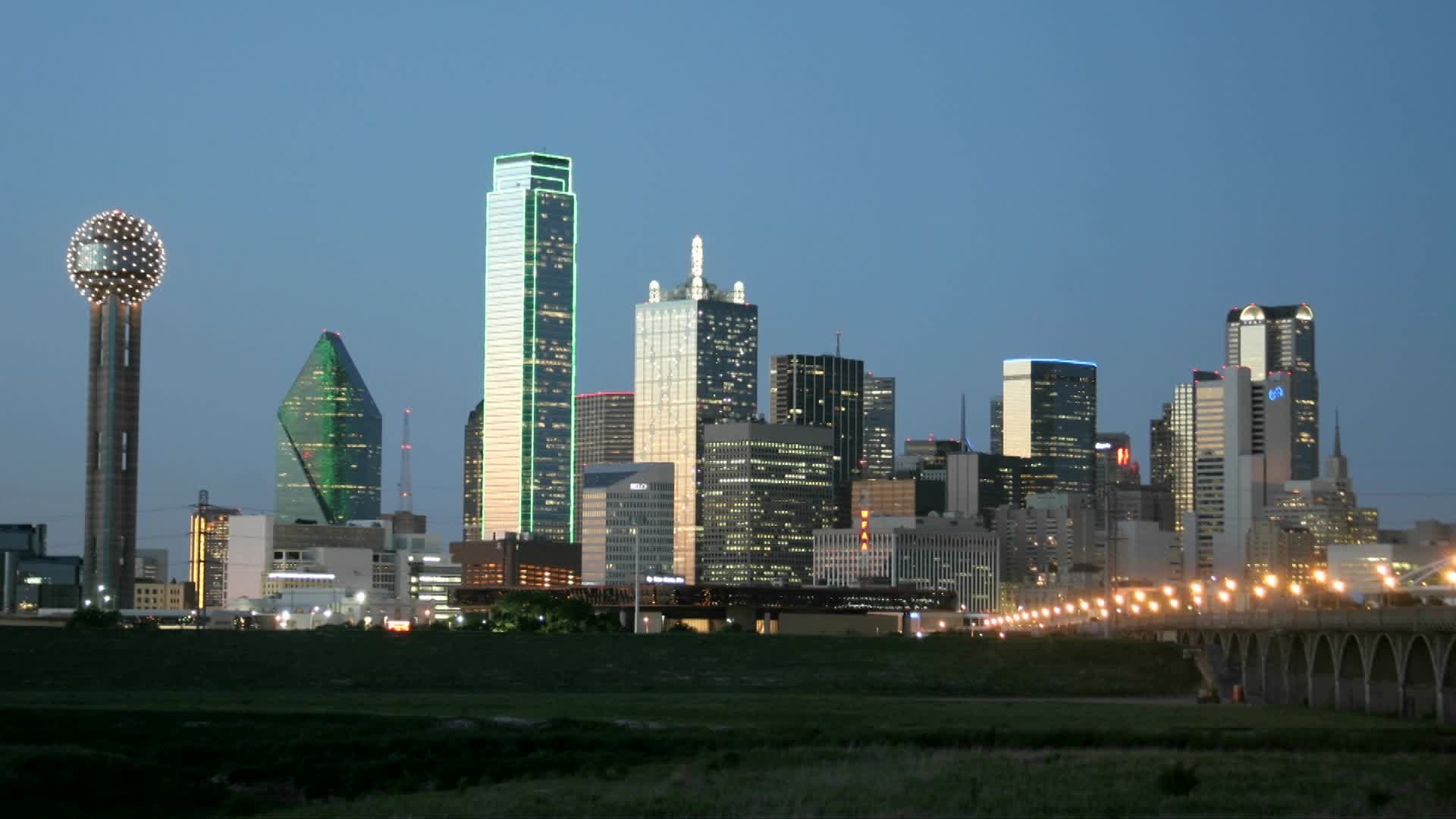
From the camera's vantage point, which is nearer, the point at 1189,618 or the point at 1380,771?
the point at 1380,771

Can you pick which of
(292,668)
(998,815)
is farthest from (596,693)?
(998,815)

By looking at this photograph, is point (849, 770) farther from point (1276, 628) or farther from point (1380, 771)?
point (1276, 628)

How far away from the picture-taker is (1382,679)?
95.2 metres

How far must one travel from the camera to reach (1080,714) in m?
88.9

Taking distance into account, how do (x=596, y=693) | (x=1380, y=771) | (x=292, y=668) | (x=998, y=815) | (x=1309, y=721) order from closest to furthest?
(x=998, y=815), (x=1380, y=771), (x=1309, y=721), (x=596, y=693), (x=292, y=668)

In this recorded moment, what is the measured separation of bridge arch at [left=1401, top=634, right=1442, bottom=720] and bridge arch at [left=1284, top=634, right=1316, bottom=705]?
474 inches

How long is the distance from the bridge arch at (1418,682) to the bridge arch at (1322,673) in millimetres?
9861

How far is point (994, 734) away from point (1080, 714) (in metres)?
18.2

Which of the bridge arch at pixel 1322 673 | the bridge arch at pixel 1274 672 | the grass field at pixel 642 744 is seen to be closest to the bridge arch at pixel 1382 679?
the grass field at pixel 642 744

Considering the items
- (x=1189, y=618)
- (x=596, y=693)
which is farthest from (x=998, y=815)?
(x=1189, y=618)

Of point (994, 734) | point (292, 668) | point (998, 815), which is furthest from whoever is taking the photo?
point (292, 668)

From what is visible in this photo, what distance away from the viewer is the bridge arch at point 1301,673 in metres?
104

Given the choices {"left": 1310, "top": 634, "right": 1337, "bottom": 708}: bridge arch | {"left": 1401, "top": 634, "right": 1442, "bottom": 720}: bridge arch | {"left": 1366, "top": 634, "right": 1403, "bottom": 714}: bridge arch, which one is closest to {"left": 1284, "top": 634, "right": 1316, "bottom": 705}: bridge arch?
{"left": 1310, "top": 634, "right": 1337, "bottom": 708}: bridge arch

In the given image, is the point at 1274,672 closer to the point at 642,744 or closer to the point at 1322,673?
the point at 1322,673
